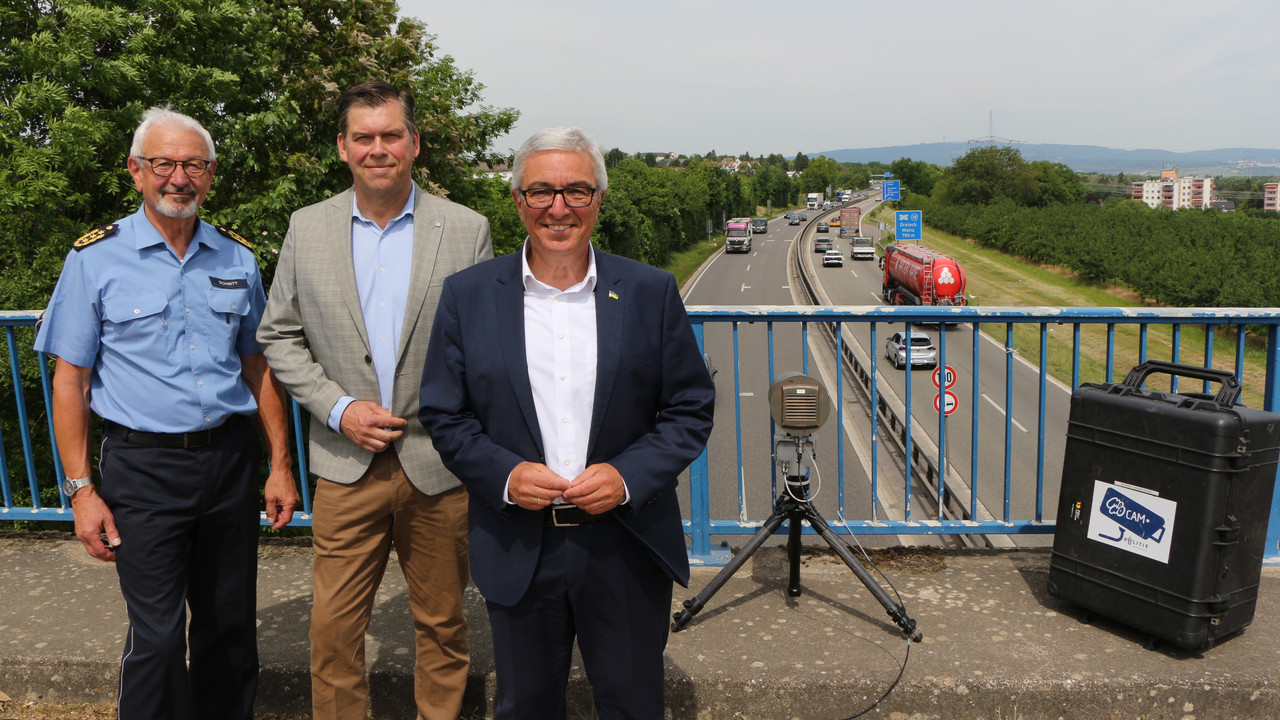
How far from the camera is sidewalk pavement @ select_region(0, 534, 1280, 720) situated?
3.10 metres

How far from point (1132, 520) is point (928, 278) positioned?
4052cm

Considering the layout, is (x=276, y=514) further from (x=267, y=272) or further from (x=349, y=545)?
(x=267, y=272)

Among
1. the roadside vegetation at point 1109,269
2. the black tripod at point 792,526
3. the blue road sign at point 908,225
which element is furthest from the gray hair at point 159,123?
the blue road sign at point 908,225

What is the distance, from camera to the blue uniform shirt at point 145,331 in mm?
2729

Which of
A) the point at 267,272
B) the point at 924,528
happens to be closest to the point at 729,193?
the point at 267,272

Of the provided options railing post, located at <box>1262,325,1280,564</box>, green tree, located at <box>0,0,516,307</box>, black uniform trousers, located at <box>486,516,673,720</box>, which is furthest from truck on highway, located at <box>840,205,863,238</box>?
black uniform trousers, located at <box>486,516,673,720</box>

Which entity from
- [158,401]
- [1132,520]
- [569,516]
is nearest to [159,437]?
[158,401]

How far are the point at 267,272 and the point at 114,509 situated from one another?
13399mm

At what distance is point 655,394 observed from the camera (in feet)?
7.71

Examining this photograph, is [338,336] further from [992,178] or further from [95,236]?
[992,178]

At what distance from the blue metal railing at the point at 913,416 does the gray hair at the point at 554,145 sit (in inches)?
63.5

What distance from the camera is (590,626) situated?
7.54ft

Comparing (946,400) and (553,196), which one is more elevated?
(553,196)

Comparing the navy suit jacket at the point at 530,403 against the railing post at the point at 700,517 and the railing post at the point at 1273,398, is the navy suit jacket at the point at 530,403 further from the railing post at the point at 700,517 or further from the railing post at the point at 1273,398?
the railing post at the point at 1273,398
